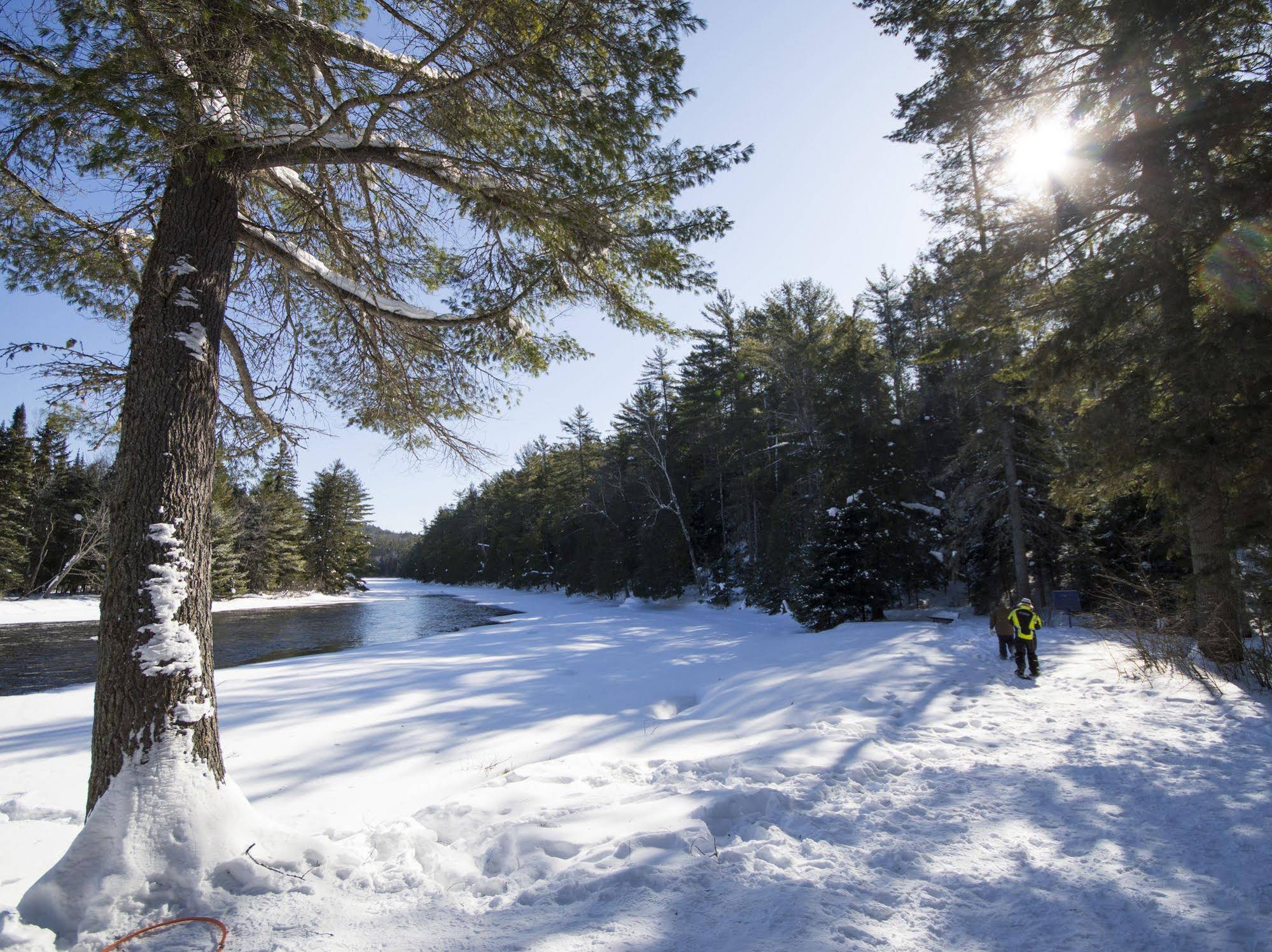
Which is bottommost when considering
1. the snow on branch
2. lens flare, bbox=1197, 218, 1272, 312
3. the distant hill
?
the distant hill

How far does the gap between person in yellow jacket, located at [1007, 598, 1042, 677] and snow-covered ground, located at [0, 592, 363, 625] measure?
3548 centimetres

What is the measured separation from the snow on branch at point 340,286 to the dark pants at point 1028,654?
27.9ft

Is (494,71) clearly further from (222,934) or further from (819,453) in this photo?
(819,453)

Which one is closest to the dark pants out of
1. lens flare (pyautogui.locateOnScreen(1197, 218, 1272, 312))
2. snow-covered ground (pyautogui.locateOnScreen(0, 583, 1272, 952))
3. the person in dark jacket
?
snow-covered ground (pyautogui.locateOnScreen(0, 583, 1272, 952))

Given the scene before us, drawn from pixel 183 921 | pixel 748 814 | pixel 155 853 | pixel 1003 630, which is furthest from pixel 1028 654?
pixel 155 853

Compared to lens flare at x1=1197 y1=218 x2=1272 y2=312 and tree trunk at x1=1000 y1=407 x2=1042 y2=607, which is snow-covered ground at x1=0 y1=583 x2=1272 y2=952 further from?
tree trunk at x1=1000 y1=407 x2=1042 y2=607

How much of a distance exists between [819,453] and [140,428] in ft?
63.0

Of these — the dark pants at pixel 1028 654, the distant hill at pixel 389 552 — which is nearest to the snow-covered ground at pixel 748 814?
the dark pants at pixel 1028 654

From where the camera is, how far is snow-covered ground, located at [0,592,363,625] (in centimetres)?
2658

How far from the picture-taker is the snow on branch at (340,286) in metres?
4.06

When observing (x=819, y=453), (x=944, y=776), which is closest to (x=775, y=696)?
(x=944, y=776)

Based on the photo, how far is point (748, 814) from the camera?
3561mm

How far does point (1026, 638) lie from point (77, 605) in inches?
1634

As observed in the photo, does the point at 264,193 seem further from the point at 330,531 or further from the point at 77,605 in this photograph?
the point at 330,531
